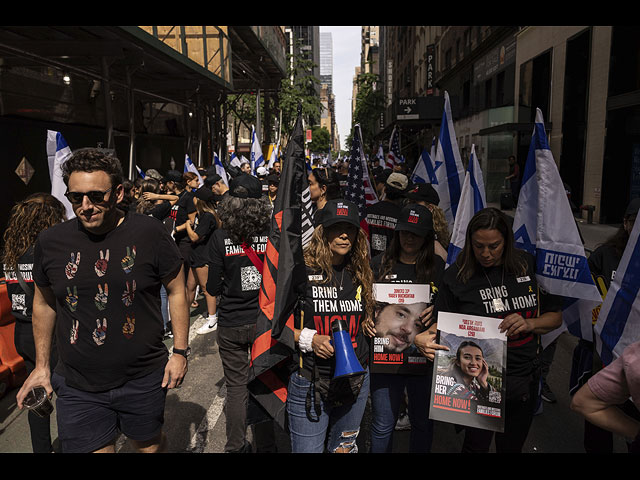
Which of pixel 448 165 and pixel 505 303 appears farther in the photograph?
pixel 448 165

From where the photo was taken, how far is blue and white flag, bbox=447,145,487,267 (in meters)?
3.38

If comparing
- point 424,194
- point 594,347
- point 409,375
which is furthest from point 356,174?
point 594,347

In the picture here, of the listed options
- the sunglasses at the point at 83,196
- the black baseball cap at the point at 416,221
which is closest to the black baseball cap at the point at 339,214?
the black baseball cap at the point at 416,221

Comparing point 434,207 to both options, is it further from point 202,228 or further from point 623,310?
point 202,228

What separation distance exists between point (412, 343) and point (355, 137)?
2.57 meters

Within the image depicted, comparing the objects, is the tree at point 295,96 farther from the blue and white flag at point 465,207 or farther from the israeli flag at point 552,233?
the israeli flag at point 552,233

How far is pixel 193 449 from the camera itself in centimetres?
362

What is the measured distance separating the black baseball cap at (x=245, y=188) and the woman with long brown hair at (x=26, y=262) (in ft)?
4.03

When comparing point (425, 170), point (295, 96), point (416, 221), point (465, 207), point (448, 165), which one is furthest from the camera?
point (295, 96)

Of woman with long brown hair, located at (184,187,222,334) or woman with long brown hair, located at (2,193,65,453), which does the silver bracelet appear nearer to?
woman with long brown hair, located at (2,193,65,453)

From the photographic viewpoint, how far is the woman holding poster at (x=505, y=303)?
2.68 metres

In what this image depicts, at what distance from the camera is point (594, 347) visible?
3.05m

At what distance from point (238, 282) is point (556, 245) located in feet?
7.28
